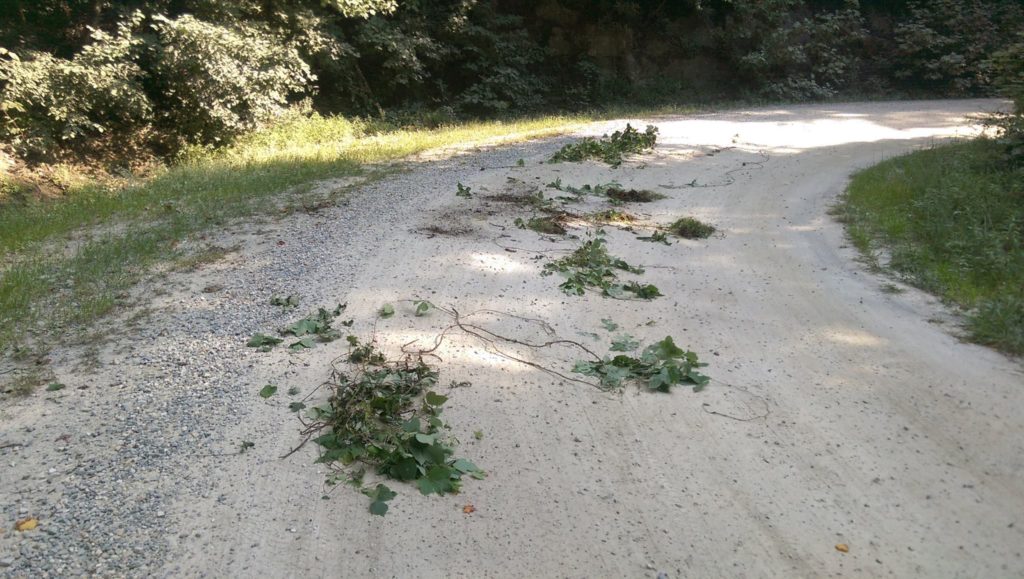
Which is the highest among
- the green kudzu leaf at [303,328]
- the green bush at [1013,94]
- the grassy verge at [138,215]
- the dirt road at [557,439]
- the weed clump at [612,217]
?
the green bush at [1013,94]

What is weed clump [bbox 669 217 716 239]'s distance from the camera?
27.9 ft

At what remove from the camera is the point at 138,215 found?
357 inches

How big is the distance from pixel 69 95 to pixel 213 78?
7.71 feet

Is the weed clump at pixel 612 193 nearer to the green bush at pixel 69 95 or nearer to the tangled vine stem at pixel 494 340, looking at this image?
the tangled vine stem at pixel 494 340

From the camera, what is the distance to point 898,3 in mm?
25734

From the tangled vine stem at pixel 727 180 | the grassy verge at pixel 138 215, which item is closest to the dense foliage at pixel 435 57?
the grassy verge at pixel 138 215

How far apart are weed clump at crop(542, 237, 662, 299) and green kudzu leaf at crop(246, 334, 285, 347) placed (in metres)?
2.60

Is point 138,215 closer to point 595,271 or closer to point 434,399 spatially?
point 595,271

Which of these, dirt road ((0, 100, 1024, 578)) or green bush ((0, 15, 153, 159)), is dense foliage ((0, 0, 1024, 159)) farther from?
dirt road ((0, 100, 1024, 578))

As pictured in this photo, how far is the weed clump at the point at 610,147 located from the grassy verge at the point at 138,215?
2.29 meters

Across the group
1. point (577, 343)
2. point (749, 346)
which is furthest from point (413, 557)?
point (749, 346)

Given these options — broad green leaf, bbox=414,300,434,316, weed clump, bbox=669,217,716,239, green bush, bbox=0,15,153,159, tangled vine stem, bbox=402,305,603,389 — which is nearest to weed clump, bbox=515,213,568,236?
weed clump, bbox=669,217,716,239

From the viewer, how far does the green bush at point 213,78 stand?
1312 cm

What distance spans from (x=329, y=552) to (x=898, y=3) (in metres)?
28.9
